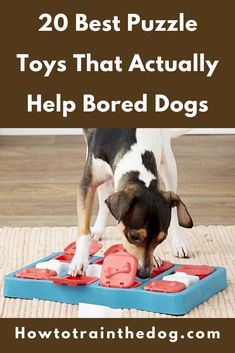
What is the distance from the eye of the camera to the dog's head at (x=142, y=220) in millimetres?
3016

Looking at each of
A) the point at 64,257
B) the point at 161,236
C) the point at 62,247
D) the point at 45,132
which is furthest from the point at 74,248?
the point at 45,132

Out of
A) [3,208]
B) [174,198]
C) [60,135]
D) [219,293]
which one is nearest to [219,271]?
[219,293]

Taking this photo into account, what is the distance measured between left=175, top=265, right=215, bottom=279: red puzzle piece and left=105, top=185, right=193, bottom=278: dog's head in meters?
0.25

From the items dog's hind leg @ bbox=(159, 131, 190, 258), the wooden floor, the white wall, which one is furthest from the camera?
the white wall

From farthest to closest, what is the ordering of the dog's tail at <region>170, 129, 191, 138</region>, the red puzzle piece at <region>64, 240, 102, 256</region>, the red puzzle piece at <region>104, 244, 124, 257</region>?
the dog's tail at <region>170, 129, 191, 138</region>, the red puzzle piece at <region>64, 240, 102, 256</region>, the red puzzle piece at <region>104, 244, 124, 257</region>

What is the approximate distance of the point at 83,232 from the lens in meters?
3.30

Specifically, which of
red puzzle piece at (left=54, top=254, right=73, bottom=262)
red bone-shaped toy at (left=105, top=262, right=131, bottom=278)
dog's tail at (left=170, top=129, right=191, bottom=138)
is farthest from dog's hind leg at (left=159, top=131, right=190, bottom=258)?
red bone-shaped toy at (left=105, top=262, right=131, bottom=278)

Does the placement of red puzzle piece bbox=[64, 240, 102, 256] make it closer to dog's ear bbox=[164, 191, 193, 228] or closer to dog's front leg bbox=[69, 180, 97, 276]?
dog's front leg bbox=[69, 180, 97, 276]

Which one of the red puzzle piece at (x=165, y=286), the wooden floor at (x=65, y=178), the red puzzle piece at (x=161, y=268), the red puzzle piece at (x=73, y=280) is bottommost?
the wooden floor at (x=65, y=178)

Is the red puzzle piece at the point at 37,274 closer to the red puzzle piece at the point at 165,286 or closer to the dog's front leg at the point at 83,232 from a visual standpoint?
the dog's front leg at the point at 83,232

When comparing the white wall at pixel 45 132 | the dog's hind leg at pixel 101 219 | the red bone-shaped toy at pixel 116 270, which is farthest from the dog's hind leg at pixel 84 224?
the white wall at pixel 45 132

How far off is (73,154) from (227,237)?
6.02 feet

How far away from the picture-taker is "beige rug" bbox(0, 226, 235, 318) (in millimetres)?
3084

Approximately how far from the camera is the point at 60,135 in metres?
6.13
